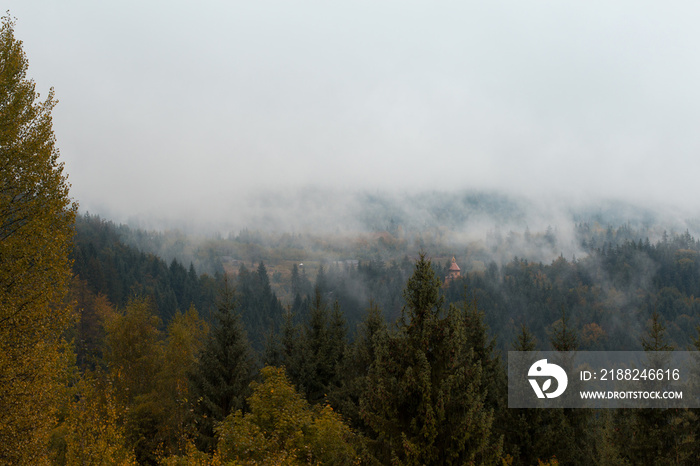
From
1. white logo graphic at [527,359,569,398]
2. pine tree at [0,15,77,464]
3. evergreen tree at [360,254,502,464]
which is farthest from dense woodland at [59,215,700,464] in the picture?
pine tree at [0,15,77,464]

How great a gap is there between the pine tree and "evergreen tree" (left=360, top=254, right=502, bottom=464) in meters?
12.4

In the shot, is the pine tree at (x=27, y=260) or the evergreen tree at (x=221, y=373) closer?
the pine tree at (x=27, y=260)

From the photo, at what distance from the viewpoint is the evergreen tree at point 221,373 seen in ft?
100

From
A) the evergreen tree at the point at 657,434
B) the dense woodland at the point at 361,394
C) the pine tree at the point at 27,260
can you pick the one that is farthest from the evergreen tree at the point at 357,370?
the pine tree at the point at 27,260

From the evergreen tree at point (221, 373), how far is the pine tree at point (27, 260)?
12473 millimetres

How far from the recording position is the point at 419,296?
681 inches

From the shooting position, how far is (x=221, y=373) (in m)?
31.9

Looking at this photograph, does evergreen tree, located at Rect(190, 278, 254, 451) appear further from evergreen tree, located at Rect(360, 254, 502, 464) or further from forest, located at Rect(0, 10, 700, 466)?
evergreen tree, located at Rect(360, 254, 502, 464)

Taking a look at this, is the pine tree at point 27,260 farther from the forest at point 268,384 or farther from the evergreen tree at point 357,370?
the evergreen tree at point 357,370

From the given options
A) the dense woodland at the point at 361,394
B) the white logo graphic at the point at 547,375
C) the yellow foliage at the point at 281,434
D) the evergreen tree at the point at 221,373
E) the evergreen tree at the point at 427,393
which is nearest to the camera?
the evergreen tree at the point at 427,393

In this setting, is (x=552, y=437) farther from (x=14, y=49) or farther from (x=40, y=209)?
(x=14, y=49)

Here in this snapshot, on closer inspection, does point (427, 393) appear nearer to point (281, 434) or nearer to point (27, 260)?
point (281, 434)

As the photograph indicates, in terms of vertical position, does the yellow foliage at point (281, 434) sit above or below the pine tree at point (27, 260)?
below

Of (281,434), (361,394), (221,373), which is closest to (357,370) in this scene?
(361,394)
